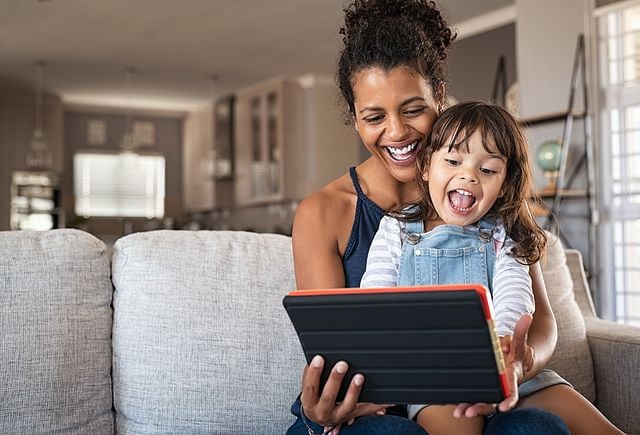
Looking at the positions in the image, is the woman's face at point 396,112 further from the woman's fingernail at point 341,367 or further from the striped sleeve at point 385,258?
the woman's fingernail at point 341,367

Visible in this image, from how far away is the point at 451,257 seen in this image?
1.58 metres

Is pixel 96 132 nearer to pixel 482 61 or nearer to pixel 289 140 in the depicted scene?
pixel 289 140

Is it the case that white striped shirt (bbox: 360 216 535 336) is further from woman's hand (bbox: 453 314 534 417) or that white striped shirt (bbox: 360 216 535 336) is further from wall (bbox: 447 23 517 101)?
wall (bbox: 447 23 517 101)

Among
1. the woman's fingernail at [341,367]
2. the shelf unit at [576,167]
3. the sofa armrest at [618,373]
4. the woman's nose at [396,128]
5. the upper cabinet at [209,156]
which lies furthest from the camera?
the upper cabinet at [209,156]

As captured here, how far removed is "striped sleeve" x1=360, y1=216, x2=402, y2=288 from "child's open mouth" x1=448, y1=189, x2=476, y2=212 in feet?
0.46

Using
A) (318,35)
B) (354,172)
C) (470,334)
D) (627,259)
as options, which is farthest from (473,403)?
(318,35)

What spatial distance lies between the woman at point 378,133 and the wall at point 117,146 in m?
8.55

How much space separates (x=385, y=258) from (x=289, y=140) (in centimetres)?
782

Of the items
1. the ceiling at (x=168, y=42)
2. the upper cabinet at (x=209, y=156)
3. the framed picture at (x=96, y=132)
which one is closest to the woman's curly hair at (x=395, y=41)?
the ceiling at (x=168, y=42)

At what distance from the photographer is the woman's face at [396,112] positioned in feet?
5.39

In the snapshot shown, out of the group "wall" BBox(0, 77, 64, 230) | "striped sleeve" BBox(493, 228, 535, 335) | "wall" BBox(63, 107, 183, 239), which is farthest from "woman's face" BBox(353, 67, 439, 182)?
"wall" BBox(0, 77, 64, 230)

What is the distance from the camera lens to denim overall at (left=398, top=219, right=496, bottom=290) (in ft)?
5.16

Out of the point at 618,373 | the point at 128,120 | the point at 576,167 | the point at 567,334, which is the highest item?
the point at 128,120

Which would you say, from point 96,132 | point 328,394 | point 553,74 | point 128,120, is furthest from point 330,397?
point 128,120
